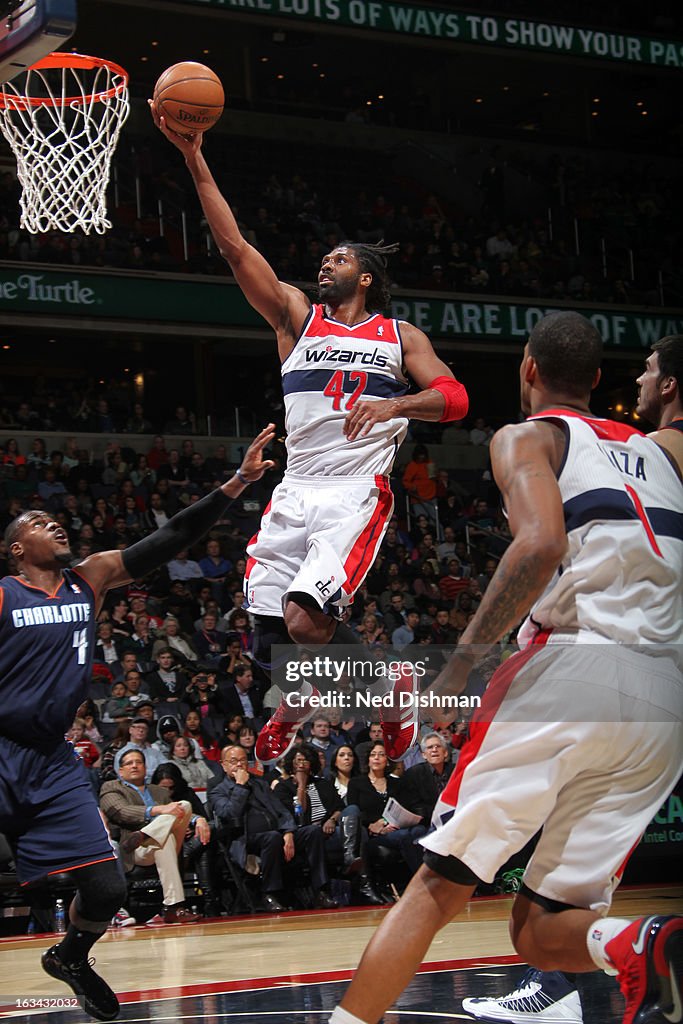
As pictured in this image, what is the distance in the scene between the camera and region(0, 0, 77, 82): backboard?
18.3ft

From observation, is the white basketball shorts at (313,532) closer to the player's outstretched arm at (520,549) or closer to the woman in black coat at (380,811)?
the player's outstretched arm at (520,549)

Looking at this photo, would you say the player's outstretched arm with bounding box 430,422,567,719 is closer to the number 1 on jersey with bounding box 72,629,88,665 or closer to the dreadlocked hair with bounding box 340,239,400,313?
the number 1 on jersey with bounding box 72,629,88,665

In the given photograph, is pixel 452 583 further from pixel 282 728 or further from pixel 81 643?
pixel 81 643

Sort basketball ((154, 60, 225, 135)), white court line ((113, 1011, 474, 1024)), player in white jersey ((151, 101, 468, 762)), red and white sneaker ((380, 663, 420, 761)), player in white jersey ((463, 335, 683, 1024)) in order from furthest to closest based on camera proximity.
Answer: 1. red and white sneaker ((380, 663, 420, 761))
2. player in white jersey ((151, 101, 468, 762))
3. basketball ((154, 60, 225, 135))
4. white court line ((113, 1011, 474, 1024))
5. player in white jersey ((463, 335, 683, 1024))

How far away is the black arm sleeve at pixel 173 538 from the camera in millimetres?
5566

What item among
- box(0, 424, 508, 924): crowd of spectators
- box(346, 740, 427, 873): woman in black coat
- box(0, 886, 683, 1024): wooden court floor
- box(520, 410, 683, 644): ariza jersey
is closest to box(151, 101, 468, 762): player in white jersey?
box(0, 886, 683, 1024): wooden court floor

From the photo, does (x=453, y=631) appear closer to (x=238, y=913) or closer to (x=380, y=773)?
(x=380, y=773)

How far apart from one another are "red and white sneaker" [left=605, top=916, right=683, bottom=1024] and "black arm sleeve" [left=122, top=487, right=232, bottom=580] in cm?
289

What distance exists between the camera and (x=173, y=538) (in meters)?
5.61

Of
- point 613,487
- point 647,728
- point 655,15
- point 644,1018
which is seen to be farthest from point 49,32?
point 655,15

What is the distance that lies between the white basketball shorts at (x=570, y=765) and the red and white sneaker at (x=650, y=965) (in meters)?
0.14

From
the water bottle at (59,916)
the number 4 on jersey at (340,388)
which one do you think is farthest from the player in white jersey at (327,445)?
the water bottle at (59,916)

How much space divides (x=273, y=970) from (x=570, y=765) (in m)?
3.41

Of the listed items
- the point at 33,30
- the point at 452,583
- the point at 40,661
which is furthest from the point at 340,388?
the point at 452,583
